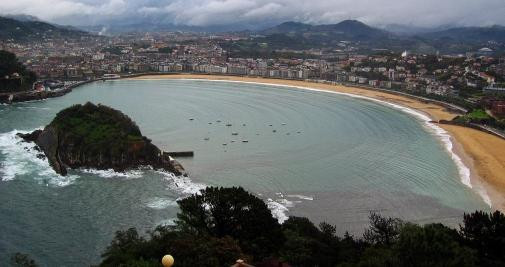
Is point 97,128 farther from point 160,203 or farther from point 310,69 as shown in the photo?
point 310,69

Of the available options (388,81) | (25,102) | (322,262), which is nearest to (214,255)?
(322,262)

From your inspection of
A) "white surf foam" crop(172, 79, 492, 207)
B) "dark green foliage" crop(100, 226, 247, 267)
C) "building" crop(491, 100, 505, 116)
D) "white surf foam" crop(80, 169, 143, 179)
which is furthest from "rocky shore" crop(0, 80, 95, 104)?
"dark green foliage" crop(100, 226, 247, 267)

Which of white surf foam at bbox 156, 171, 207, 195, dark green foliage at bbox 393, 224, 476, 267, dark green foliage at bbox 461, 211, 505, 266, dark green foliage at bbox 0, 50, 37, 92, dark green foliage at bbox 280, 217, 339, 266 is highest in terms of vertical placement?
dark green foliage at bbox 0, 50, 37, 92

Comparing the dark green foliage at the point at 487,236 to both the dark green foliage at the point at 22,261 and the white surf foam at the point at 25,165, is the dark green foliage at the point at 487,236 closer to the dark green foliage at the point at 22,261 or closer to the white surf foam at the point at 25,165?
the dark green foliage at the point at 22,261

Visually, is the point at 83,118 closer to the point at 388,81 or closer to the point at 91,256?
the point at 91,256

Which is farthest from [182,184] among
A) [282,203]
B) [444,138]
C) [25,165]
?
[444,138]

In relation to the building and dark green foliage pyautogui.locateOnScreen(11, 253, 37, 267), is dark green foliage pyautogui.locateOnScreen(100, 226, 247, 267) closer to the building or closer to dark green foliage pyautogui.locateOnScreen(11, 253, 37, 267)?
dark green foliage pyautogui.locateOnScreen(11, 253, 37, 267)
